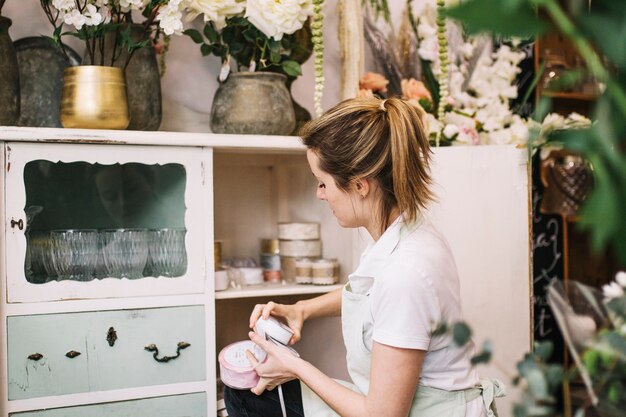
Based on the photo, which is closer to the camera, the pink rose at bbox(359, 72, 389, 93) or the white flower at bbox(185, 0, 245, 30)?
the white flower at bbox(185, 0, 245, 30)

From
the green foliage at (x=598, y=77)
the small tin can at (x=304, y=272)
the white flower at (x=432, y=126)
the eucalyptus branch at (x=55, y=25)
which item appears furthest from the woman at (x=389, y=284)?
the green foliage at (x=598, y=77)

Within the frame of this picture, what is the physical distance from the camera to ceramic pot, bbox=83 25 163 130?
187 cm

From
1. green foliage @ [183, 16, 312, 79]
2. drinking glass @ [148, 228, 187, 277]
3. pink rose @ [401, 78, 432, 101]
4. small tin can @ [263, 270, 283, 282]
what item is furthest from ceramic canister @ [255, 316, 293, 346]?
pink rose @ [401, 78, 432, 101]

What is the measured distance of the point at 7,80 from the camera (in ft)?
5.54

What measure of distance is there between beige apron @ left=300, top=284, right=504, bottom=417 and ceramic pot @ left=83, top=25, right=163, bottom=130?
733 mm

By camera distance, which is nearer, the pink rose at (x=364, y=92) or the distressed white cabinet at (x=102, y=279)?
the distressed white cabinet at (x=102, y=279)

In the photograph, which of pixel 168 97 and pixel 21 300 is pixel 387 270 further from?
pixel 168 97

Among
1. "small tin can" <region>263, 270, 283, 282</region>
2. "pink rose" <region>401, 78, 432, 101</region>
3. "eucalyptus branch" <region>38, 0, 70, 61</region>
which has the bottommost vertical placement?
"small tin can" <region>263, 270, 283, 282</region>

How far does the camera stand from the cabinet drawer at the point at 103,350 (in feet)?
5.23

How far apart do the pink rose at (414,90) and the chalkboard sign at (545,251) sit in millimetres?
1091

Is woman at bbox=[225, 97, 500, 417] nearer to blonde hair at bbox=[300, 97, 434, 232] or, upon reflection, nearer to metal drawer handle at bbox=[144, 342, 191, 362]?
blonde hair at bbox=[300, 97, 434, 232]

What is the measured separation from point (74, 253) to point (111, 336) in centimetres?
23

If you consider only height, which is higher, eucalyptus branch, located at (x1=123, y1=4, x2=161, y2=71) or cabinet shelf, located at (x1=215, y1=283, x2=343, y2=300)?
eucalyptus branch, located at (x1=123, y1=4, x2=161, y2=71)

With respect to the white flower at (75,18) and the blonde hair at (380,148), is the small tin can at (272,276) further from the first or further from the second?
the white flower at (75,18)
